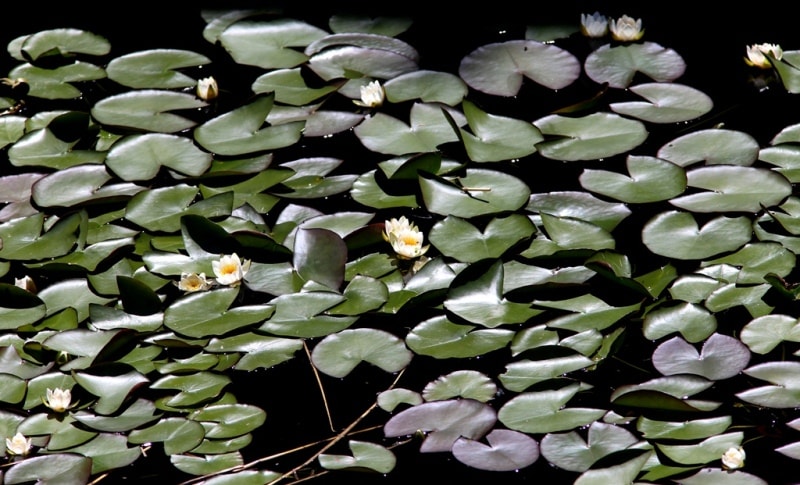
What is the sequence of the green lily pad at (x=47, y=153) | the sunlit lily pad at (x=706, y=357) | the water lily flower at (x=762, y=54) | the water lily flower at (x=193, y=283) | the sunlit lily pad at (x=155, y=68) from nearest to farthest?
the sunlit lily pad at (x=706, y=357)
the water lily flower at (x=193, y=283)
the green lily pad at (x=47, y=153)
the water lily flower at (x=762, y=54)
the sunlit lily pad at (x=155, y=68)

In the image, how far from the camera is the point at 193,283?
1658 millimetres

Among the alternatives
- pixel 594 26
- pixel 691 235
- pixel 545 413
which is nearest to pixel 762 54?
pixel 594 26

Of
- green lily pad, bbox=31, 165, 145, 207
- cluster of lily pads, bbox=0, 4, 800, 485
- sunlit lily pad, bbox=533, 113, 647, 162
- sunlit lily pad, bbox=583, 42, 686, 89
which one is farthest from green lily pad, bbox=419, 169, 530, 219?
green lily pad, bbox=31, 165, 145, 207

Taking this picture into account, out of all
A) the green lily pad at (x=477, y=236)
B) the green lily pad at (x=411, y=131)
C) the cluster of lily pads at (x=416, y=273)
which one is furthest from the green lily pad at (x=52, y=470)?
the green lily pad at (x=411, y=131)

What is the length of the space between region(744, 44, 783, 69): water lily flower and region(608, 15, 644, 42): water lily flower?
0.30 metres

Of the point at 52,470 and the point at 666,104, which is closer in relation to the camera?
the point at 52,470

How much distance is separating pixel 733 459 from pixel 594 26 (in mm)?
1252

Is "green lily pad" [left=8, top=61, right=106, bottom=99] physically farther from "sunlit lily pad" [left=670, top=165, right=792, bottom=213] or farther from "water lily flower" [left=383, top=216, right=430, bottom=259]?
"sunlit lily pad" [left=670, top=165, right=792, bottom=213]

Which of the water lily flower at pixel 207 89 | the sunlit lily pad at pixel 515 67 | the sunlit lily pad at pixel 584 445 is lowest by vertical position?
Answer: the sunlit lily pad at pixel 584 445

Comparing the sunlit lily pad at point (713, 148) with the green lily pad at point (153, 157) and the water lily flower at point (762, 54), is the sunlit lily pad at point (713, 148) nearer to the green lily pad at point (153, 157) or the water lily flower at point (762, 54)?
the water lily flower at point (762, 54)

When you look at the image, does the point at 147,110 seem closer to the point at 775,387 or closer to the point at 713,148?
the point at 713,148

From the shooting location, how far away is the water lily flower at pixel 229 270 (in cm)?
164

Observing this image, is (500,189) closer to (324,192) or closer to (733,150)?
(324,192)

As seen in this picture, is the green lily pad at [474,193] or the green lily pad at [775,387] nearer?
the green lily pad at [775,387]
